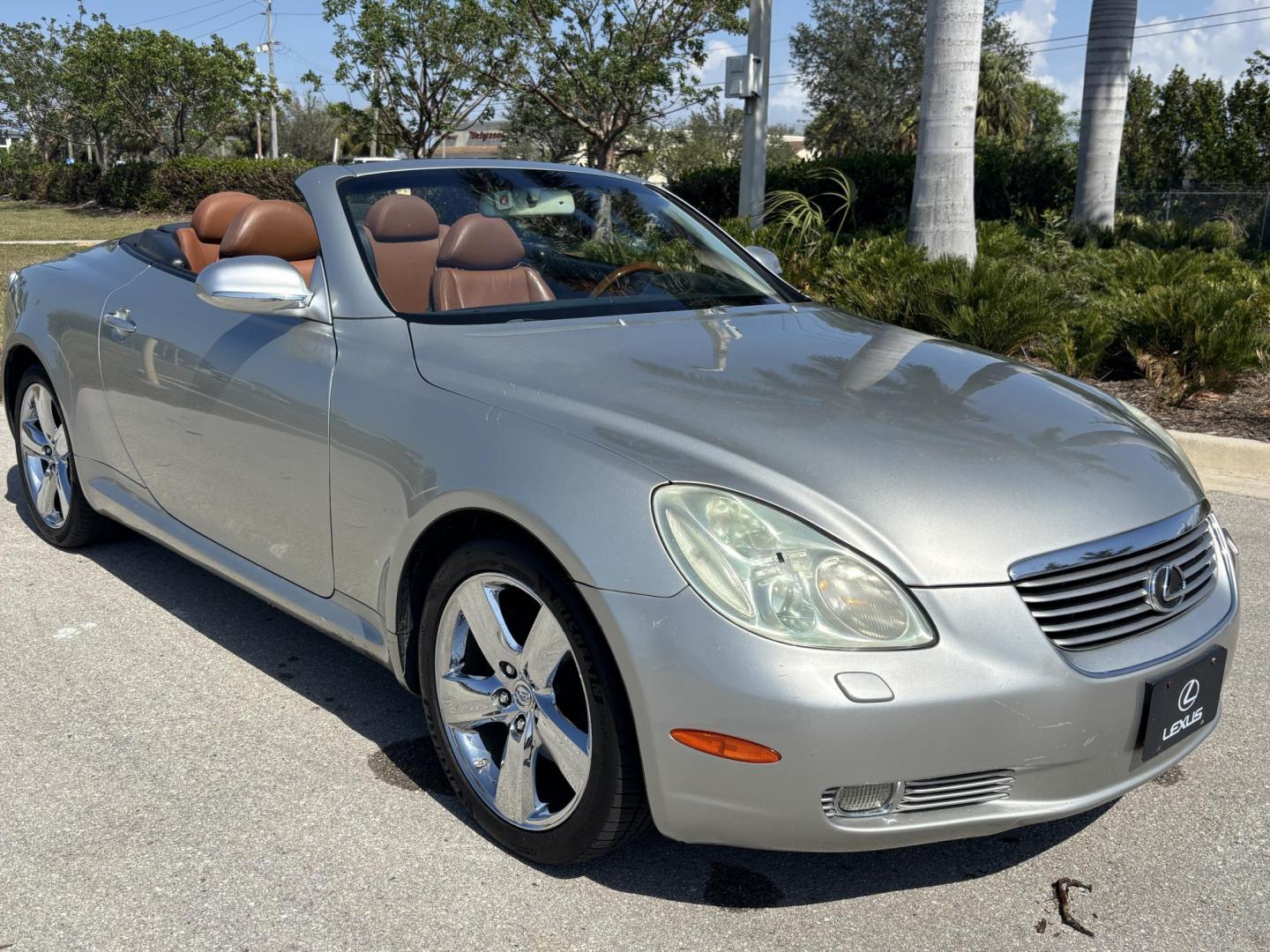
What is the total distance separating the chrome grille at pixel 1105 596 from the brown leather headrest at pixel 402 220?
210cm

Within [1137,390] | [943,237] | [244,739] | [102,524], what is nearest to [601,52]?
[943,237]

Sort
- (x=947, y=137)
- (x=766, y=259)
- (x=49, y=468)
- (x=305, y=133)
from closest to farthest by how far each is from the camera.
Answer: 1. (x=766, y=259)
2. (x=49, y=468)
3. (x=947, y=137)
4. (x=305, y=133)

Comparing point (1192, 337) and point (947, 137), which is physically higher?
point (947, 137)

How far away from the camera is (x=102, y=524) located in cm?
480

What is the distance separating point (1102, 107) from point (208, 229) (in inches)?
442

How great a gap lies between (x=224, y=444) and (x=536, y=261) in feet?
3.48

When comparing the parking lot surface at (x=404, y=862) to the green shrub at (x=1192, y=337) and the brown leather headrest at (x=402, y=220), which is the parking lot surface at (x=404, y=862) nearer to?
the brown leather headrest at (x=402, y=220)

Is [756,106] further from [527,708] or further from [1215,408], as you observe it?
[527,708]

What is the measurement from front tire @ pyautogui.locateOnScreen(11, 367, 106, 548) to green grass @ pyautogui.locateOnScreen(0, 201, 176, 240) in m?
15.7

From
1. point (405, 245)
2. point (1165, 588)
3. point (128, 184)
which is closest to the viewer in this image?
point (1165, 588)

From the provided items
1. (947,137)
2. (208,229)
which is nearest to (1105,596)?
(208,229)

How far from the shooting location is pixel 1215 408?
7160 millimetres

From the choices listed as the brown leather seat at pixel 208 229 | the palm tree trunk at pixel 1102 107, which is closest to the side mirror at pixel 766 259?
the brown leather seat at pixel 208 229

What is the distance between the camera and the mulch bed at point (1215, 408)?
6.71 meters
